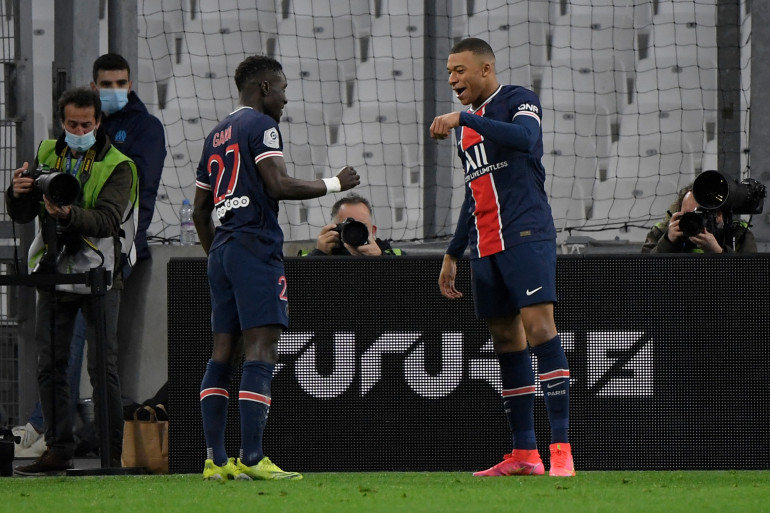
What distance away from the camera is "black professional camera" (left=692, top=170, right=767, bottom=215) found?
5250 mm

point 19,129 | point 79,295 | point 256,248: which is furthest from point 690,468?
point 19,129

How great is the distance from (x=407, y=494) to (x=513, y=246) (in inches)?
45.8

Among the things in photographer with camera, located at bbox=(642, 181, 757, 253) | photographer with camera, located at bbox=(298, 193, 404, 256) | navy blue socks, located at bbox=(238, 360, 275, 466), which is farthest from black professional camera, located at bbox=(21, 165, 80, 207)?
photographer with camera, located at bbox=(642, 181, 757, 253)

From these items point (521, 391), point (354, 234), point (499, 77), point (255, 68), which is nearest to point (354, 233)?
point (354, 234)

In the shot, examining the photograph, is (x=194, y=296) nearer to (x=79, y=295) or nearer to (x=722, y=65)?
(x=79, y=295)

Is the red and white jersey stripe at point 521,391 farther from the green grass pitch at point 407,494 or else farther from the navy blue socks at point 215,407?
the navy blue socks at point 215,407

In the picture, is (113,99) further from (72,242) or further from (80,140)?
(72,242)

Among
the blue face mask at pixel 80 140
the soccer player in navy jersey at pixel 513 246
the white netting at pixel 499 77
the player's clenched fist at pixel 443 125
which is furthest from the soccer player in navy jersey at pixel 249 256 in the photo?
the white netting at pixel 499 77

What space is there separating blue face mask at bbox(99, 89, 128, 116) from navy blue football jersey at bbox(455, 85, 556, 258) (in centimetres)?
225

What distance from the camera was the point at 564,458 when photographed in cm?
441

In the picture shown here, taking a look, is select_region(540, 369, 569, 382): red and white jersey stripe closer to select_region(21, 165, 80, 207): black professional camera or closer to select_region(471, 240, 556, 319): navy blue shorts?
select_region(471, 240, 556, 319): navy blue shorts

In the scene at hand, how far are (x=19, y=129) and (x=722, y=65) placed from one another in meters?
4.07

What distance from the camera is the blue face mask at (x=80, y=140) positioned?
5504mm

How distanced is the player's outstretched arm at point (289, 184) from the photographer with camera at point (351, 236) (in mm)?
1024
